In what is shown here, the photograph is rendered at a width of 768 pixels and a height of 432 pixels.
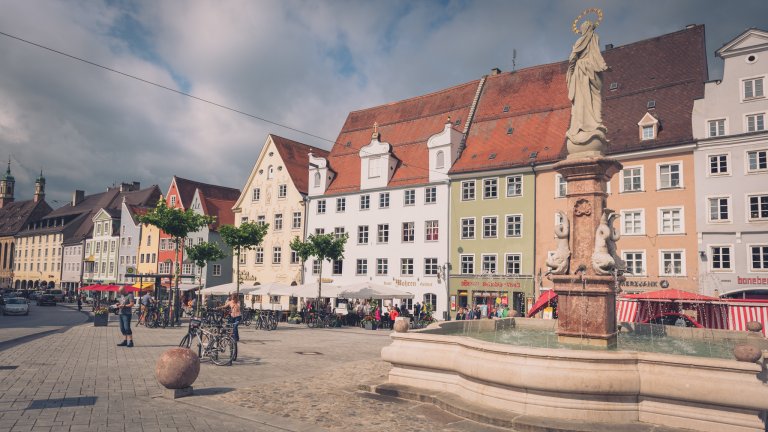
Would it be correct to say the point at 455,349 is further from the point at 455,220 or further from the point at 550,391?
the point at 455,220

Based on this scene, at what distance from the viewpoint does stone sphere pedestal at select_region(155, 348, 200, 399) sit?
32.0 ft

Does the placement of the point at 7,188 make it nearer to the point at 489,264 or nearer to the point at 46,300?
the point at 46,300

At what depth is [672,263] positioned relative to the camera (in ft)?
98.6

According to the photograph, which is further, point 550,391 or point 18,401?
point 18,401

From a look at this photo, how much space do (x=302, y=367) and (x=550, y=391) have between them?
7792mm

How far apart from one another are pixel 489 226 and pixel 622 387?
29753 millimetres

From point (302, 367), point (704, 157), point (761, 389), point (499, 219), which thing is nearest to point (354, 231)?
point (499, 219)

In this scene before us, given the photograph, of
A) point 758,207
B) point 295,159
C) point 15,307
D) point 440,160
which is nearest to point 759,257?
point 758,207

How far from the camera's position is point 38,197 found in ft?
369

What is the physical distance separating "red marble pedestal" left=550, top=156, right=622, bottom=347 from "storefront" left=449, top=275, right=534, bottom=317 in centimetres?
2283

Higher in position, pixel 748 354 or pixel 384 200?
pixel 384 200

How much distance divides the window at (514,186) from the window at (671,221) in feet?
28.6

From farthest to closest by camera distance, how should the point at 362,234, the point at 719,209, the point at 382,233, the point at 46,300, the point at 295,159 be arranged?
the point at 46,300, the point at 295,159, the point at 362,234, the point at 382,233, the point at 719,209

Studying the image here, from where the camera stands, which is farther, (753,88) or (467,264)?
(467,264)
